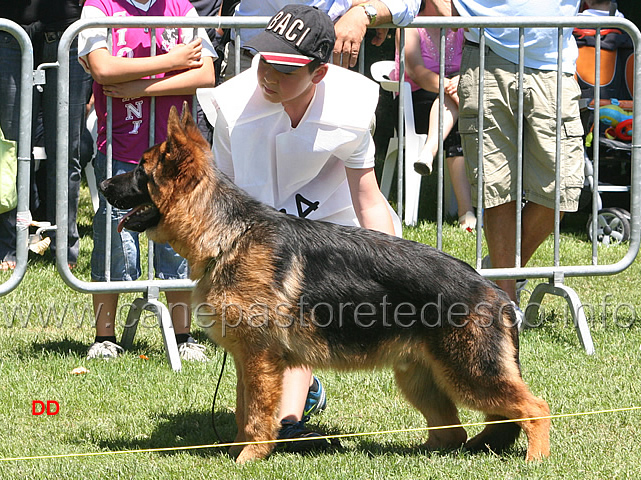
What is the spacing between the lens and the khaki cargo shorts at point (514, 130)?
596cm

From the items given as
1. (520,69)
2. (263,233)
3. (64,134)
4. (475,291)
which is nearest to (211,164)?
(263,233)

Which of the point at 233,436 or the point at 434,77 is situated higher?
the point at 434,77

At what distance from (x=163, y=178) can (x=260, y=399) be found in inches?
40.1

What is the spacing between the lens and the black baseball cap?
4051 mm

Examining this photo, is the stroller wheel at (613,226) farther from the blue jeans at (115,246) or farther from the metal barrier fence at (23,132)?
the metal barrier fence at (23,132)

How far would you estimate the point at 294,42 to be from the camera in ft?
13.3

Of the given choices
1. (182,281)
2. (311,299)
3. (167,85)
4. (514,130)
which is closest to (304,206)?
(311,299)

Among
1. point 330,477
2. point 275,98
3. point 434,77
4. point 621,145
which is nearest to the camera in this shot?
point 330,477

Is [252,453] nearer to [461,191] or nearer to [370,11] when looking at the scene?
[370,11]

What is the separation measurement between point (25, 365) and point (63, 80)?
5.56 ft

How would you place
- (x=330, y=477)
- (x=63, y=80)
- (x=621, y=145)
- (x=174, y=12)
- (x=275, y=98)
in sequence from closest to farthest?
(x=330, y=477) < (x=275, y=98) < (x=63, y=80) < (x=174, y=12) < (x=621, y=145)

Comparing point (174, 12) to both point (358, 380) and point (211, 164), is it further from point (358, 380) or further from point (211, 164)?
point (358, 380)

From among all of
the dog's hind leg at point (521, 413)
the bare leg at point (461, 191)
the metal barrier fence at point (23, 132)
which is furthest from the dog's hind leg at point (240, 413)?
the bare leg at point (461, 191)

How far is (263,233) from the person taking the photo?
392 cm
